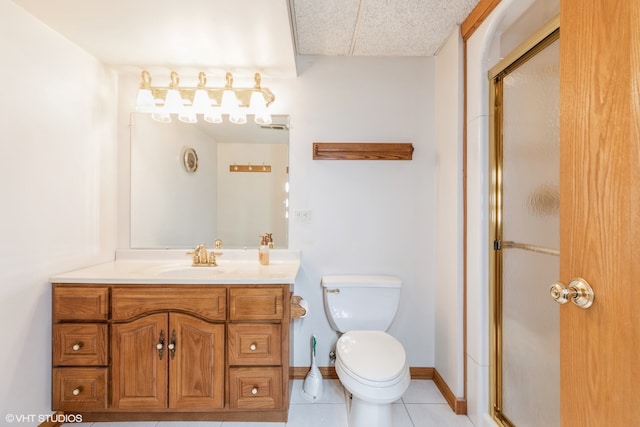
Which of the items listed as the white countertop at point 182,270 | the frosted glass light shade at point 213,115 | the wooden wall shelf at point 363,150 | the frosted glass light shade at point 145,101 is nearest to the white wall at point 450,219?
the wooden wall shelf at point 363,150

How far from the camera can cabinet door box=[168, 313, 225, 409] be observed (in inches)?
61.1

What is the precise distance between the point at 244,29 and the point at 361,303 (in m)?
1.71

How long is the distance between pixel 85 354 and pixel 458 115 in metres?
2.43

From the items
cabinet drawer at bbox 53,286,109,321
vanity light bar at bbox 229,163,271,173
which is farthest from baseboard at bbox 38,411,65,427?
vanity light bar at bbox 229,163,271,173

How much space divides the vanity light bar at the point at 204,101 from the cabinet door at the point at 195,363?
4.25ft

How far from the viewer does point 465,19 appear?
1.72 meters

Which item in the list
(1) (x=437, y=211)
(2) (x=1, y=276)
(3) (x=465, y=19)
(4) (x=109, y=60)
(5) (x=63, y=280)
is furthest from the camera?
(1) (x=437, y=211)

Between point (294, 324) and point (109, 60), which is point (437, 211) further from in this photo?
point (109, 60)

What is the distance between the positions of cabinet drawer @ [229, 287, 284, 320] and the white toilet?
413mm

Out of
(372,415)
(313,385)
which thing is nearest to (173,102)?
(313,385)

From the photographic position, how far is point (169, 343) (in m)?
1.55

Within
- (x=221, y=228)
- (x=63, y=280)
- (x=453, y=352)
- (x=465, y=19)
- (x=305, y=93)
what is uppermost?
(x=465, y=19)

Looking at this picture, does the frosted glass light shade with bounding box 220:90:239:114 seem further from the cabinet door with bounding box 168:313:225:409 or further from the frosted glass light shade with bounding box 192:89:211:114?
the cabinet door with bounding box 168:313:225:409

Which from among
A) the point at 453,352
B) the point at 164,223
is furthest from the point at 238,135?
the point at 453,352
